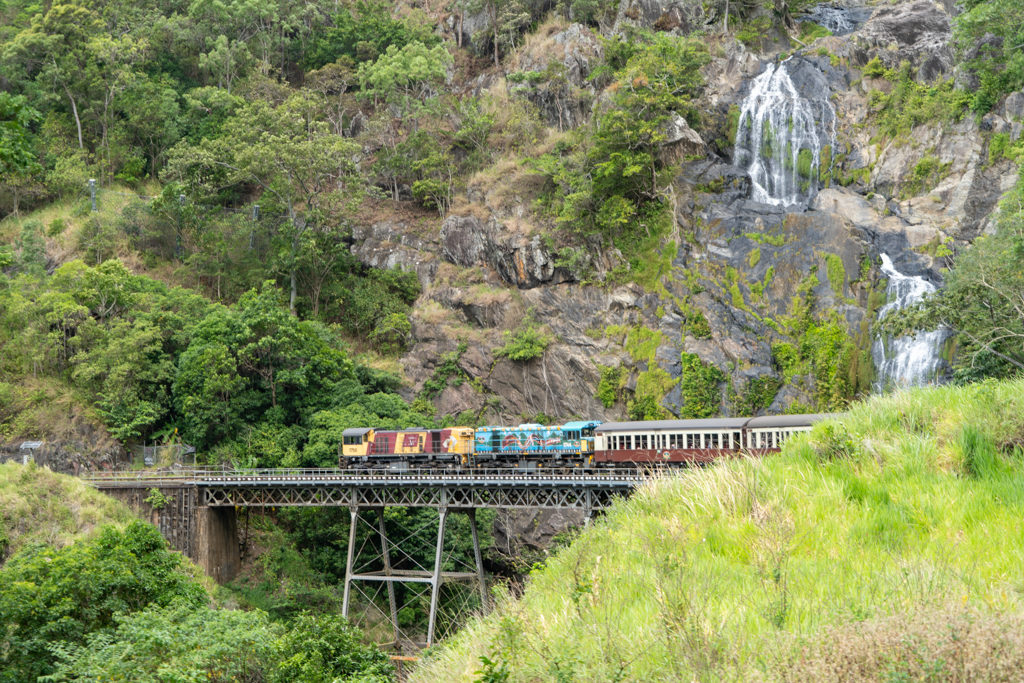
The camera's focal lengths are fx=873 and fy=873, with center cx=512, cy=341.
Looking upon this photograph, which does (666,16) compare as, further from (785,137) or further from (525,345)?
(525,345)

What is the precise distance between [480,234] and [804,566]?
42801 millimetres

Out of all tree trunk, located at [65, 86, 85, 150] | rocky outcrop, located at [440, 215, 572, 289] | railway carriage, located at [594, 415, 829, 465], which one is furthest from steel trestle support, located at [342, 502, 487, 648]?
tree trunk, located at [65, 86, 85, 150]

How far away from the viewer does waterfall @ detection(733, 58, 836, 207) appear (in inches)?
1855

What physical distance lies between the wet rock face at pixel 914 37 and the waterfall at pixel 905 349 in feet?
47.9

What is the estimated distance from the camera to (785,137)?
4834 cm

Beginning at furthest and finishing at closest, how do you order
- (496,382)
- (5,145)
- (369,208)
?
1. (369,208)
2. (496,382)
3. (5,145)

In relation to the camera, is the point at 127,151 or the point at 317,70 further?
the point at 317,70

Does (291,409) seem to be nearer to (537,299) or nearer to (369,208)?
(537,299)

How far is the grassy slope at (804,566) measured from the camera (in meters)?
5.79

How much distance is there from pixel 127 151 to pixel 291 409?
26.3 m

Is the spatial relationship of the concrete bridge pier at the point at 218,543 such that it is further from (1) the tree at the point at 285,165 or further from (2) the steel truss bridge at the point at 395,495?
(1) the tree at the point at 285,165

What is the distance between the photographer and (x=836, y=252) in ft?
135

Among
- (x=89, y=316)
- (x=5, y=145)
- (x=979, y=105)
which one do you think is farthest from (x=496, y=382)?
(x=5, y=145)

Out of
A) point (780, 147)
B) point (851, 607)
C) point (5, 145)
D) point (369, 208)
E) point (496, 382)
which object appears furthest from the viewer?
point (369, 208)
